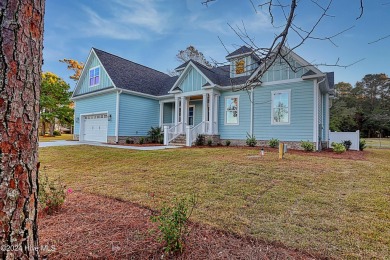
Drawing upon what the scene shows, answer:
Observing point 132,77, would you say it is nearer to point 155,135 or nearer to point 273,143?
point 155,135

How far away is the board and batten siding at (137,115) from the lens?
1465 cm

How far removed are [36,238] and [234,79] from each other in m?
13.5

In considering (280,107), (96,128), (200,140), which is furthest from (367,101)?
(96,128)

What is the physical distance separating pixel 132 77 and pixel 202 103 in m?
5.87

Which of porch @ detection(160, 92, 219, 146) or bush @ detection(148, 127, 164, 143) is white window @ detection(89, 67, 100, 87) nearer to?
porch @ detection(160, 92, 219, 146)

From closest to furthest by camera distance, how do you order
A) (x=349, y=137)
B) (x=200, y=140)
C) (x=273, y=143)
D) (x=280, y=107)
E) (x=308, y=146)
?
(x=308, y=146) < (x=273, y=143) < (x=280, y=107) < (x=200, y=140) < (x=349, y=137)

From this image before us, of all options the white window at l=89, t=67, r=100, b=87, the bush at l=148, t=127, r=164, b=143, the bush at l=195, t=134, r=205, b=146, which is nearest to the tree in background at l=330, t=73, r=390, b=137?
the bush at l=195, t=134, r=205, b=146

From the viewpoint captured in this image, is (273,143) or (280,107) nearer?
(273,143)

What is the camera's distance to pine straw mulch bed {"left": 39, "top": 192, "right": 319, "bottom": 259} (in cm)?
216

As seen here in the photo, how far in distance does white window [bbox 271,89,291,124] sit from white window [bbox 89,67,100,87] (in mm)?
12602

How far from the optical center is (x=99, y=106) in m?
15.9

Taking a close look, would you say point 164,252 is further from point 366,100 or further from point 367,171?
point 366,100

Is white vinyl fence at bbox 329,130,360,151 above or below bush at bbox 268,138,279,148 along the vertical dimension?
above

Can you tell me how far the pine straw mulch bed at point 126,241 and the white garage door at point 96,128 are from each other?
516 inches
